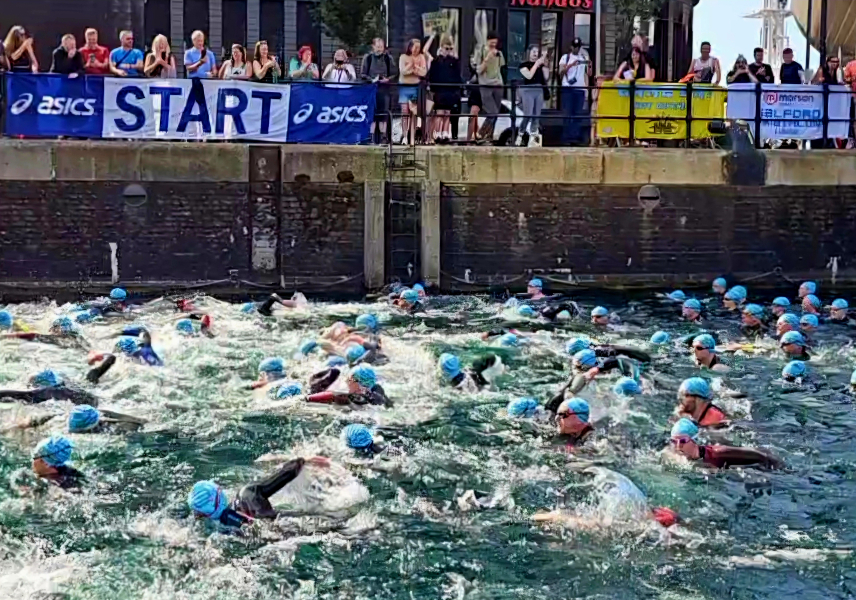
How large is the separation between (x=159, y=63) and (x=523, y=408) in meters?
10.5

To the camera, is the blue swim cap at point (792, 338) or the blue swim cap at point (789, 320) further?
the blue swim cap at point (789, 320)

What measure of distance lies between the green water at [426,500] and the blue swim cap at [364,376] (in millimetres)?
410

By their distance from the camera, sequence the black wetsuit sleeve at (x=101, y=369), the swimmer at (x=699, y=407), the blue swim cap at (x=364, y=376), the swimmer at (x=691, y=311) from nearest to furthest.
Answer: the swimmer at (x=699, y=407), the blue swim cap at (x=364, y=376), the black wetsuit sleeve at (x=101, y=369), the swimmer at (x=691, y=311)

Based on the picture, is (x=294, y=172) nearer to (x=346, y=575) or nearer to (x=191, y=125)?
(x=191, y=125)

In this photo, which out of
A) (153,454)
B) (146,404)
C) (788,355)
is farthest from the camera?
(788,355)

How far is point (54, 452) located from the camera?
10.1 m

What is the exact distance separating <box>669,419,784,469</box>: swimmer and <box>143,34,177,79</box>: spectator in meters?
12.0

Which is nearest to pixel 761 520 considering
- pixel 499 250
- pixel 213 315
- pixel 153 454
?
pixel 153 454

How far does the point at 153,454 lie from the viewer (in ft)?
36.3

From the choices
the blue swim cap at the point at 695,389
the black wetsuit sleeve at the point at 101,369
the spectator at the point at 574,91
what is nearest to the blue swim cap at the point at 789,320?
the blue swim cap at the point at 695,389

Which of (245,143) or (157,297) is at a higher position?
(245,143)

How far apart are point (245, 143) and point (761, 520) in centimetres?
1280

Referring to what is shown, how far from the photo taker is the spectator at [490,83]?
20781mm

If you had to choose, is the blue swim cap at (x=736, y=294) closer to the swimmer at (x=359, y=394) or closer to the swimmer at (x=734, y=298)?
the swimmer at (x=734, y=298)
